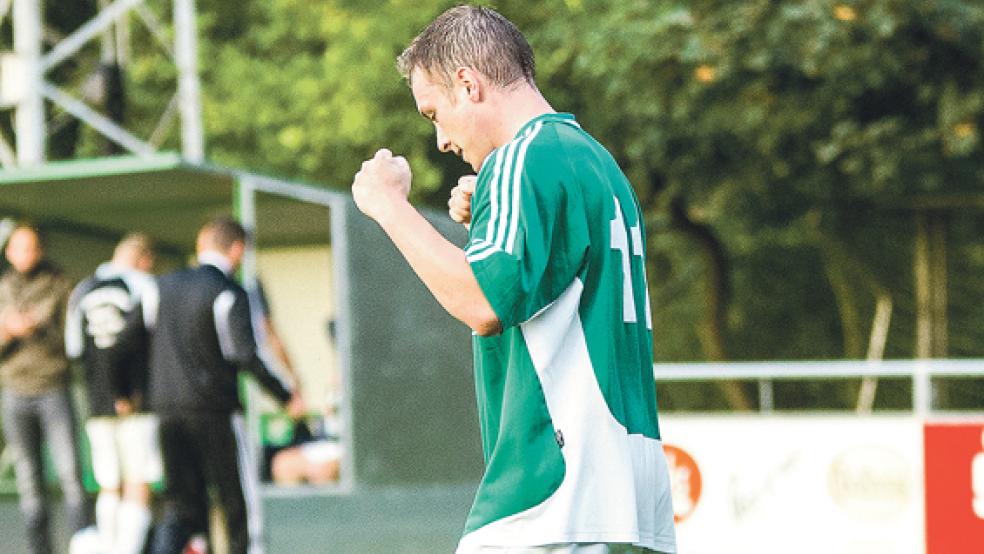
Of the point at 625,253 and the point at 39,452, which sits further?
the point at 39,452

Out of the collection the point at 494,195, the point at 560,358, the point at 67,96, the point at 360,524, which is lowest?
the point at 360,524

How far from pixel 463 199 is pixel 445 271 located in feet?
1.54

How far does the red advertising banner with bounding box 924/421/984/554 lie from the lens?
29.7 feet

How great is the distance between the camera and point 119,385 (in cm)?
1043

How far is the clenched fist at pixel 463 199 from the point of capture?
354cm

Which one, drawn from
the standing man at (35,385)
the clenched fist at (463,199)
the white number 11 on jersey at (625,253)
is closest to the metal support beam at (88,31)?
the standing man at (35,385)

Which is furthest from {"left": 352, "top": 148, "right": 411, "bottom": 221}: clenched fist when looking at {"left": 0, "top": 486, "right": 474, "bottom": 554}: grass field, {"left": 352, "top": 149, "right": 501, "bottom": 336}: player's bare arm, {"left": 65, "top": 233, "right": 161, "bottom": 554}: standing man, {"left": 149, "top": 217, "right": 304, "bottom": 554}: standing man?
{"left": 0, "top": 486, "right": 474, "bottom": 554}: grass field

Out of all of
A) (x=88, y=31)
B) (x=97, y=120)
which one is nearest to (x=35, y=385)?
(x=97, y=120)

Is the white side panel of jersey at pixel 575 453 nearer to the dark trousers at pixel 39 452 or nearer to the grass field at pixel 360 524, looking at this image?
the dark trousers at pixel 39 452

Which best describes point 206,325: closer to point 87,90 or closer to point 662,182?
point 87,90

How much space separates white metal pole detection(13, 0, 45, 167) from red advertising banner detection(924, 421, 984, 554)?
6.31 meters

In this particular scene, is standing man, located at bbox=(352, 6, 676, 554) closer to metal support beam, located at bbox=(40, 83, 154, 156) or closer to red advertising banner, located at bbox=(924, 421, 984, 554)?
red advertising banner, located at bbox=(924, 421, 984, 554)

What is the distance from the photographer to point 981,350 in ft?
85.4

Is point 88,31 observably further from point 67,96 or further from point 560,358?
point 560,358
